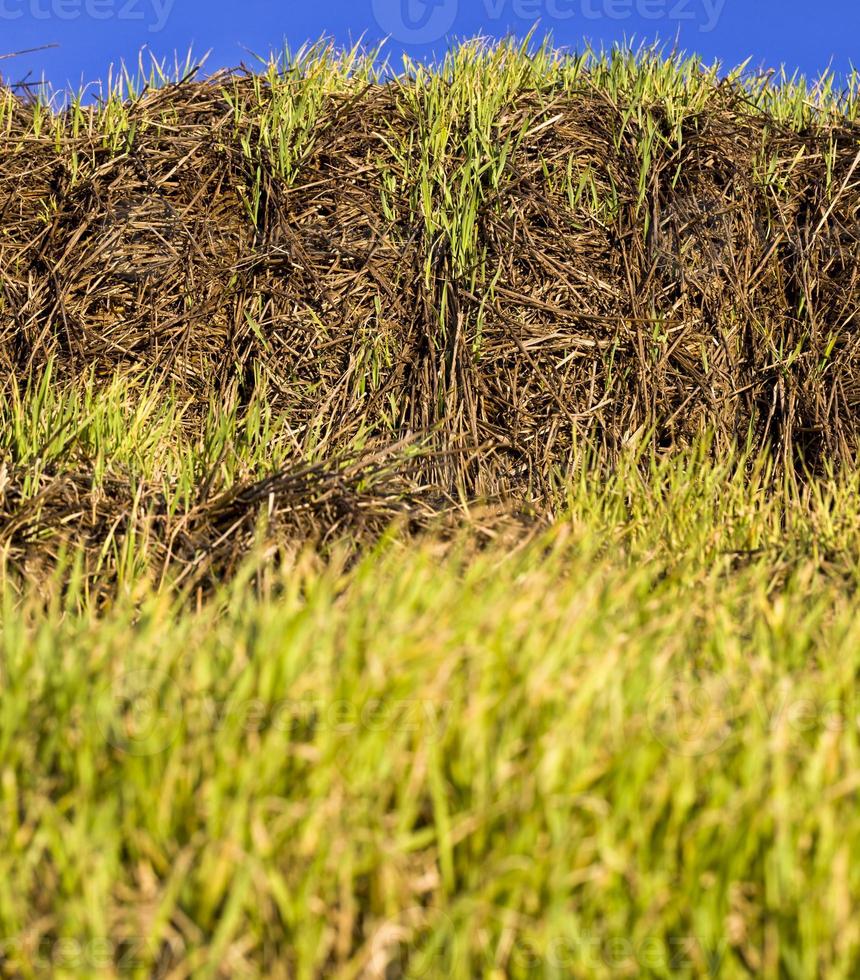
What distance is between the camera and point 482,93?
3566 millimetres

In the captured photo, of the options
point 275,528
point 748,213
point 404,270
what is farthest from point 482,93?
point 275,528

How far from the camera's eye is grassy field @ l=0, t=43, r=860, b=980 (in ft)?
3.76

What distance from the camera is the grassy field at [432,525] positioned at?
1146 millimetres

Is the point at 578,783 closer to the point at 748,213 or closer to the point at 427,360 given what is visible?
the point at 427,360

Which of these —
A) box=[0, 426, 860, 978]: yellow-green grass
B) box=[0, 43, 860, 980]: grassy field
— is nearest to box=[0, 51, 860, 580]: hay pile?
box=[0, 43, 860, 980]: grassy field

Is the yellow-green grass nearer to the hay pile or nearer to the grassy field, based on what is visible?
the grassy field

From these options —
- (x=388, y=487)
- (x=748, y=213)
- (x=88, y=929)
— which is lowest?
(x=88, y=929)

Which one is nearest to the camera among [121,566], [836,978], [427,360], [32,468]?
[836,978]

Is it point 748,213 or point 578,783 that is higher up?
point 748,213

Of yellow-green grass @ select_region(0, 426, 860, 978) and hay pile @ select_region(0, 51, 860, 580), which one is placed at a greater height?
hay pile @ select_region(0, 51, 860, 580)

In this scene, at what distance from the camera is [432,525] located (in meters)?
2.28

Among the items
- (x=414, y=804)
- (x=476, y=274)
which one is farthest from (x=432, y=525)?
(x=476, y=274)

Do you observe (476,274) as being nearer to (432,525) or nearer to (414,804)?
(432,525)

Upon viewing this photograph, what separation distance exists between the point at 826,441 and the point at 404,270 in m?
1.53
